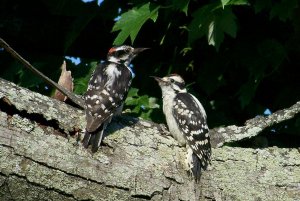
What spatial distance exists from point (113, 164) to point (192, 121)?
1.81 meters

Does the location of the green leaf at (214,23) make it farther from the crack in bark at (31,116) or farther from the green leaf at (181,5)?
the crack in bark at (31,116)

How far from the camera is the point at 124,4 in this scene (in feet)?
17.1

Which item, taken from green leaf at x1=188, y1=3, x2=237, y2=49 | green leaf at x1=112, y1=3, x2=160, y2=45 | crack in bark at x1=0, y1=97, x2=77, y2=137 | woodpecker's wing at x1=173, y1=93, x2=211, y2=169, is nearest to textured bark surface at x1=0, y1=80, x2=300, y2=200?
crack in bark at x1=0, y1=97, x2=77, y2=137

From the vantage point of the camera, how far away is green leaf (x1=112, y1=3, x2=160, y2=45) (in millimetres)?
4594

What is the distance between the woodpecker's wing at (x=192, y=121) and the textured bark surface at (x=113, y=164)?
0.37m

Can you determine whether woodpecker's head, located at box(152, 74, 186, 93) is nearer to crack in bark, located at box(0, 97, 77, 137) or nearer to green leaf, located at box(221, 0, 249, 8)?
green leaf, located at box(221, 0, 249, 8)

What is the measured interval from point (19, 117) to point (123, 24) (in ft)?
5.35

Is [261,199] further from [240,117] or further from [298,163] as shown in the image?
[240,117]

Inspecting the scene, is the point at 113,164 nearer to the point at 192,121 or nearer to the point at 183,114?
the point at 192,121

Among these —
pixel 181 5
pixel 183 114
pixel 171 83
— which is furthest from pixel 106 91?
pixel 183 114

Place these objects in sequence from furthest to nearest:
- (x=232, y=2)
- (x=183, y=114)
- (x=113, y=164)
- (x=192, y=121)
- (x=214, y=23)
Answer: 1. (x=183, y=114)
2. (x=192, y=121)
3. (x=214, y=23)
4. (x=232, y=2)
5. (x=113, y=164)

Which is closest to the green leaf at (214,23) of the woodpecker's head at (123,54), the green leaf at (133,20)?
the green leaf at (133,20)

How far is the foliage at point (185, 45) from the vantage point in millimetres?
4672

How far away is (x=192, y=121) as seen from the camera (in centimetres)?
501
